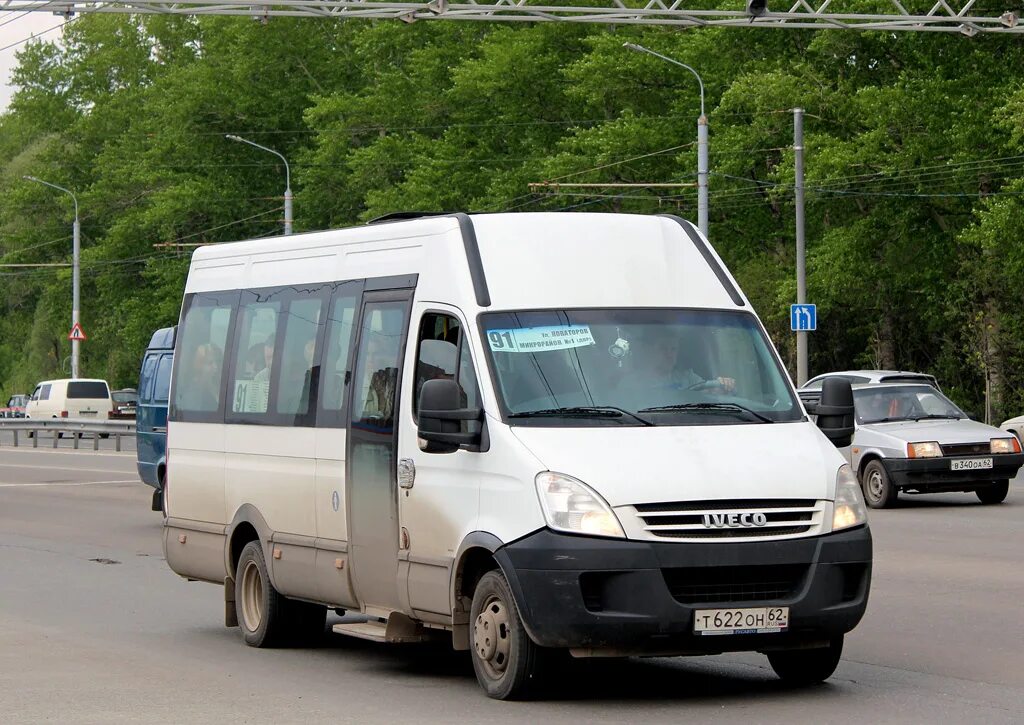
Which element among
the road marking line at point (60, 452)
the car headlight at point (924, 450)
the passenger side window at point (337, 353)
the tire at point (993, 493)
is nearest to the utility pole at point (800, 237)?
the road marking line at point (60, 452)

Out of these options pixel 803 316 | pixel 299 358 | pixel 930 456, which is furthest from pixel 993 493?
pixel 803 316

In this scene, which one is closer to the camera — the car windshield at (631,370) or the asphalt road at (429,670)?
the asphalt road at (429,670)

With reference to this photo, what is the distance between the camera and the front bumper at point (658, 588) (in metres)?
8.44

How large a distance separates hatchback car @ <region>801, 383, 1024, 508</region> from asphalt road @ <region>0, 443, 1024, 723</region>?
498 centimetres

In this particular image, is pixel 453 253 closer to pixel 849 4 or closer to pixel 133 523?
pixel 133 523

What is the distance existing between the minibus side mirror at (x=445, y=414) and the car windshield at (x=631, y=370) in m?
0.21

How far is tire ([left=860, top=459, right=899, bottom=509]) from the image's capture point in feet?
72.3

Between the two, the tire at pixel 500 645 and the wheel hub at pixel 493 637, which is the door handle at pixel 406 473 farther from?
the wheel hub at pixel 493 637

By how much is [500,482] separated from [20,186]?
81433mm

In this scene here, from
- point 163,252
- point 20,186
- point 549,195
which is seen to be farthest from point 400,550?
point 20,186

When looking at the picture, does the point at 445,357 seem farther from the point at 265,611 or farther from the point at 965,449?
the point at 965,449

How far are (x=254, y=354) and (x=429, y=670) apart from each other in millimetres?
2519

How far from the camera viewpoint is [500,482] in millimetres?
8852

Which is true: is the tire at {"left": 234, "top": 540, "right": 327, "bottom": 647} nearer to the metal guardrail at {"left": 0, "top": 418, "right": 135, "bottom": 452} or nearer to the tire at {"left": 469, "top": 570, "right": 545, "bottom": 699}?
the tire at {"left": 469, "top": 570, "right": 545, "bottom": 699}
